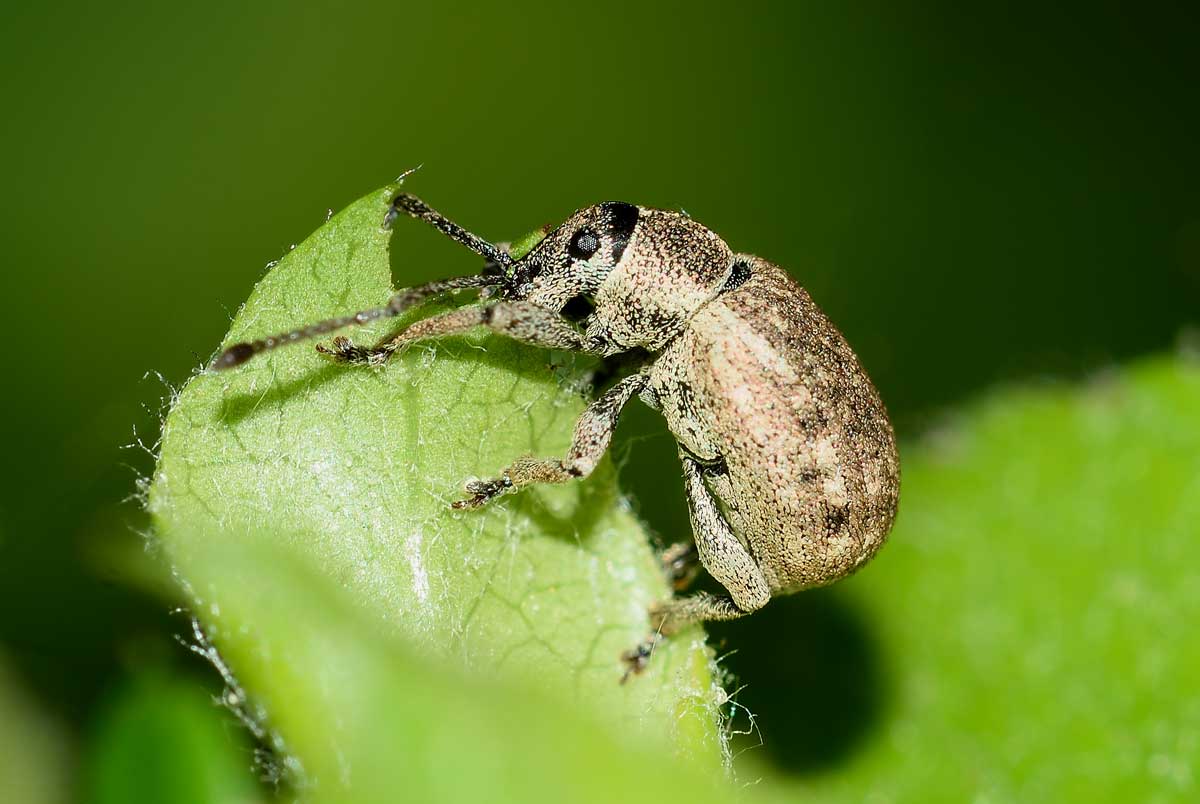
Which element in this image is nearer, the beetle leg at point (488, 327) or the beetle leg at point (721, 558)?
the beetle leg at point (488, 327)

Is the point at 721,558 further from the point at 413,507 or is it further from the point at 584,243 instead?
the point at 413,507

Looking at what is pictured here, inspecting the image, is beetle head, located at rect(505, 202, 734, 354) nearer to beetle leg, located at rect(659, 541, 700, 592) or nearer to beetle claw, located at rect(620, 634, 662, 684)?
beetle leg, located at rect(659, 541, 700, 592)

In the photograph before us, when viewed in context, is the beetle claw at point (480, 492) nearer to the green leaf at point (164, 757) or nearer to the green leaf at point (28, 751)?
the green leaf at point (164, 757)

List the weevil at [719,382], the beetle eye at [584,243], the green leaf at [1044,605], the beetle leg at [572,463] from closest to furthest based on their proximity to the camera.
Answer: the beetle leg at [572,463], the weevil at [719,382], the beetle eye at [584,243], the green leaf at [1044,605]

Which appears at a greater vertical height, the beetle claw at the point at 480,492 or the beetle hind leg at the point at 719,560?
the beetle claw at the point at 480,492

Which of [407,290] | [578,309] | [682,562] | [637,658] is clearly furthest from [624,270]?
[637,658]

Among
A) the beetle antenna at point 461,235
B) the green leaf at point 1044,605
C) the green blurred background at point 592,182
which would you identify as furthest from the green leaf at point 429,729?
the green leaf at point 1044,605
